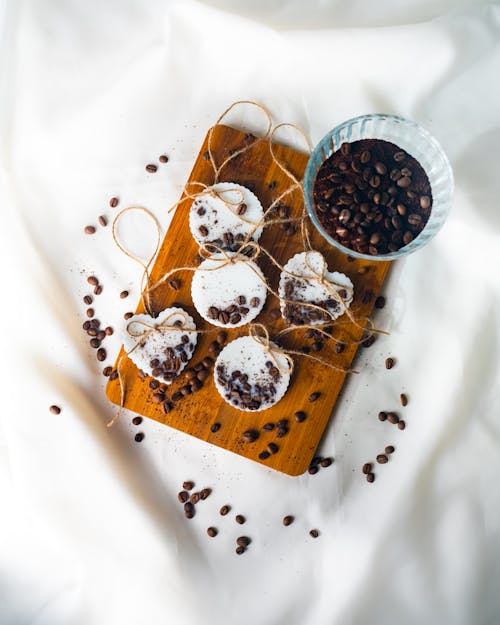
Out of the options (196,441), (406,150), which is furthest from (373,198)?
(196,441)

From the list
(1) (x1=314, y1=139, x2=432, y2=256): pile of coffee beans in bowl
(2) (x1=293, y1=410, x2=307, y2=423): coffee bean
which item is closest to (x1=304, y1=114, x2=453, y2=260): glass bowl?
(1) (x1=314, y1=139, x2=432, y2=256): pile of coffee beans in bowl

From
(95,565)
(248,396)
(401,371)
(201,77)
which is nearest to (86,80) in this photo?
(201,77)

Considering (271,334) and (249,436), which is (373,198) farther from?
(249,436)

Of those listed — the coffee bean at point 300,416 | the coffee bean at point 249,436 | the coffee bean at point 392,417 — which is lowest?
the coffee bean at point 249,436

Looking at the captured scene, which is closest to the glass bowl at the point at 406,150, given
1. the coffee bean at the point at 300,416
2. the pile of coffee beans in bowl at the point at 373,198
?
the pile of coffee beans in bowl at the point at 373,198

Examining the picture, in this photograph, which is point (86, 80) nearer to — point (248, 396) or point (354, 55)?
point (354, 55)

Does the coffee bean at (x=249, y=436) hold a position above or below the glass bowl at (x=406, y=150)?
below

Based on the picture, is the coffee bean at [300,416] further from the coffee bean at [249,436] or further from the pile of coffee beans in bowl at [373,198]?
the pile of coffee beans in bowl at [373,198]

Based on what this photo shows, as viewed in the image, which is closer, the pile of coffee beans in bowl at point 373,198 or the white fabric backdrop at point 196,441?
the pile of coffee beans in bowl at point 373,198
